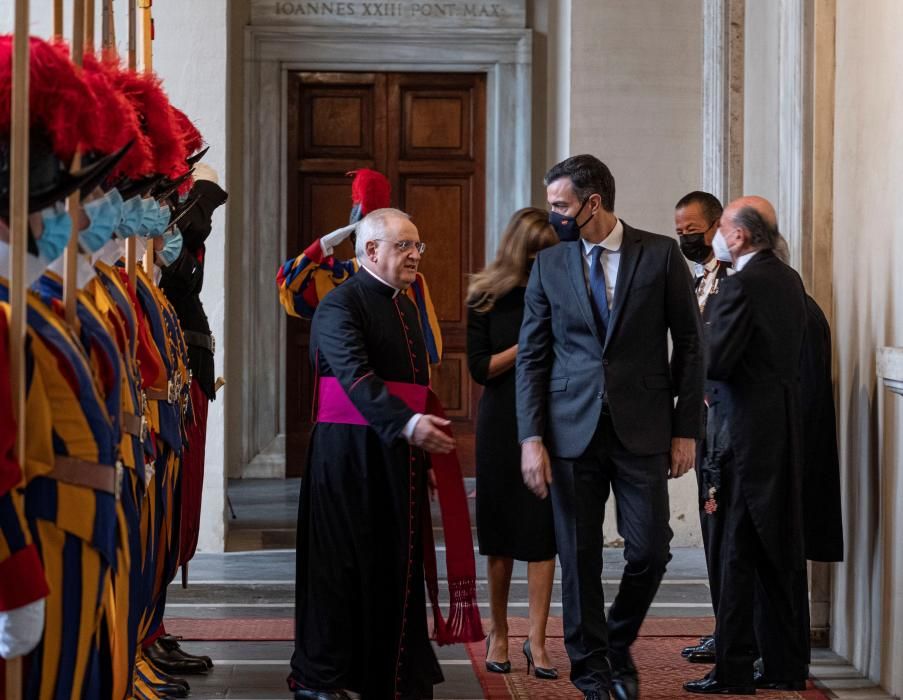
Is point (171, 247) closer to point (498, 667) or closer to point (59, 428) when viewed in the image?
point (498, 667)

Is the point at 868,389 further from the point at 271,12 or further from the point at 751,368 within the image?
the point at 271,12

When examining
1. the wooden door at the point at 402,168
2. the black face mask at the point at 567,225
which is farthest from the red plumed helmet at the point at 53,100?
the wooden door at the point at 402,168

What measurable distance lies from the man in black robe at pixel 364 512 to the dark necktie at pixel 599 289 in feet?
1.71

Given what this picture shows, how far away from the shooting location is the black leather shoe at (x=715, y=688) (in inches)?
178

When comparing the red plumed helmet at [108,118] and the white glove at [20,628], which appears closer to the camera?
the white glove at [20,628]

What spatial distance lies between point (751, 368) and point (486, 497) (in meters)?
0.96

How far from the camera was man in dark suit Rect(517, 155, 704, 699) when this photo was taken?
4148 mm

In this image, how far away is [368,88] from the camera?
10.1m

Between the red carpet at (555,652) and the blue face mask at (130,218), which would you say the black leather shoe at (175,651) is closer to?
the red carpet at (555,652)

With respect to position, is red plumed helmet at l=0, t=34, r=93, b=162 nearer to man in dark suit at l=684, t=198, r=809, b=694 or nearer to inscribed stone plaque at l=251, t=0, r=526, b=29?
man in dark suit at l=684, t=198, r=809, b=694

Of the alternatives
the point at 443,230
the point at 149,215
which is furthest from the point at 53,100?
the point at 443,230

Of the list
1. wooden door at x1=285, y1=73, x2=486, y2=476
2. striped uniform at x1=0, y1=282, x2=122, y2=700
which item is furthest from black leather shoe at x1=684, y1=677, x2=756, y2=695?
wooden door at x1=285, y1=73, x2=486, y2=476

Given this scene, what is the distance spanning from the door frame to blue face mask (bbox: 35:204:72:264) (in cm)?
735

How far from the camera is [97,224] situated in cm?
290
